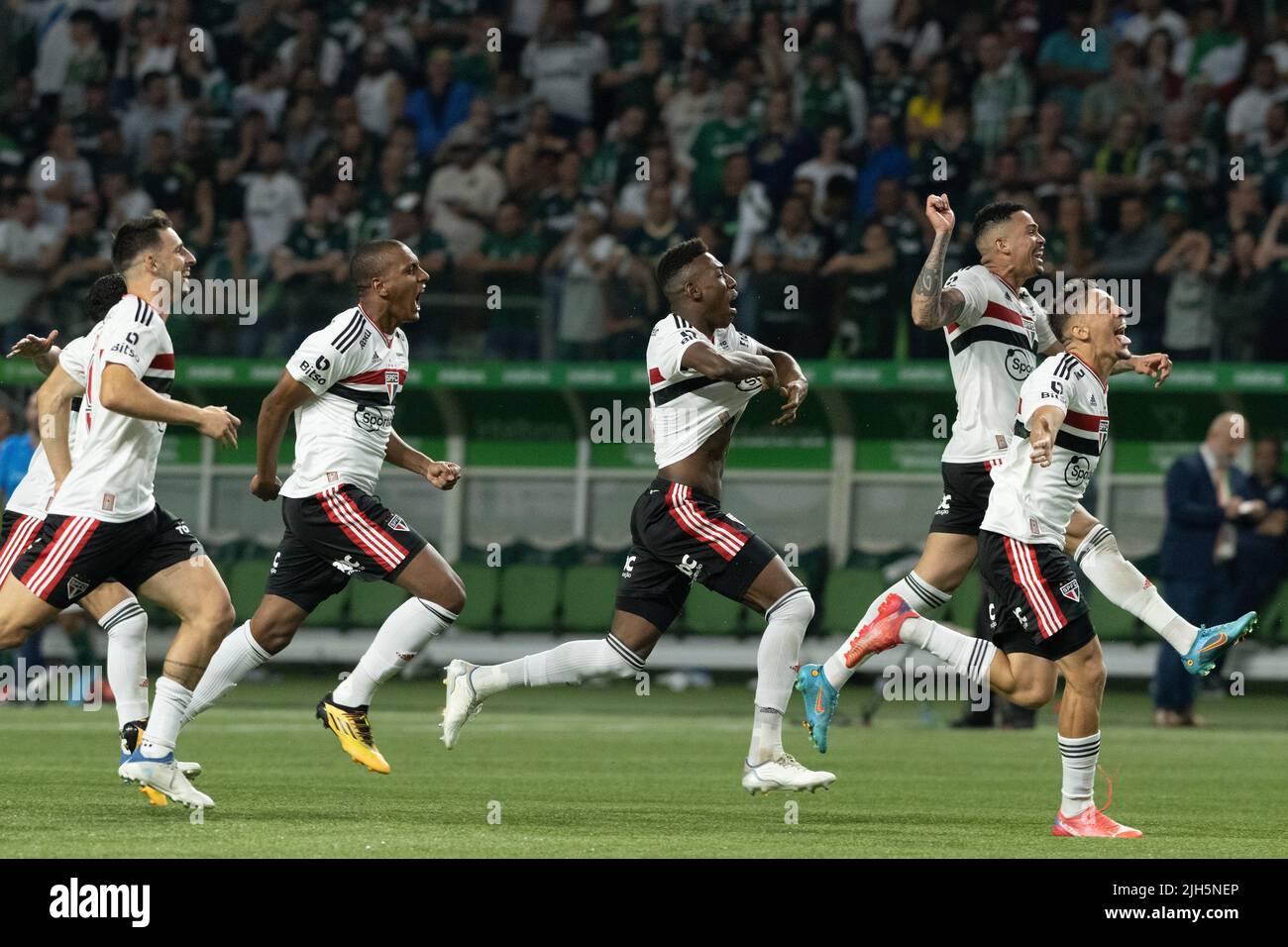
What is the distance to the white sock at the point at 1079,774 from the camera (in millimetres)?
8734

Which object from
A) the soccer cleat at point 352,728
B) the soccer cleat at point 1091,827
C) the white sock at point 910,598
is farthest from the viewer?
the white sock at point 910,598

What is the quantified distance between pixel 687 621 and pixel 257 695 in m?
4.35

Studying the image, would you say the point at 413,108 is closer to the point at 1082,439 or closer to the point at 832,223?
the point at 832,223

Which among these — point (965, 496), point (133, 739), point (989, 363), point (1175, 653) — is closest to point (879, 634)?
point (965, 496)

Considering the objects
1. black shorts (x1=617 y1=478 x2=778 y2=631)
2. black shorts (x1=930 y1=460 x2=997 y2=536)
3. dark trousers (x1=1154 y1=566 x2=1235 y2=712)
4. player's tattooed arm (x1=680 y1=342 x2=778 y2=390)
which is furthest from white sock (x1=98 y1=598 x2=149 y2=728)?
dark trousers (x1=1154 y1=566 x2=1235 y2=712)

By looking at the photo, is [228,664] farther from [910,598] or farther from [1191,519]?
[1191,519]

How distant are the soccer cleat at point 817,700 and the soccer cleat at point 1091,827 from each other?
1550 mm

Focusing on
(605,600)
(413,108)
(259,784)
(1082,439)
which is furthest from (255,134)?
(1082,439)

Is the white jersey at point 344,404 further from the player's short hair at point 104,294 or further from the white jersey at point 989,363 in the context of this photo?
the white jersey at point 989,363

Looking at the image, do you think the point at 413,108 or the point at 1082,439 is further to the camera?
the point at 413,108

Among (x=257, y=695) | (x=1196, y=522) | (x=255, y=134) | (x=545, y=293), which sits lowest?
(x=257, y=695)

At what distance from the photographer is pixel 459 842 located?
7996 mm

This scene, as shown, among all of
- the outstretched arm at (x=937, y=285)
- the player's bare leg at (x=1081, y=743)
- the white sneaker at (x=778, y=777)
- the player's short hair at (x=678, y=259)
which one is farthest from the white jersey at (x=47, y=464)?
the player's bare leg at (x=1081, y=743)

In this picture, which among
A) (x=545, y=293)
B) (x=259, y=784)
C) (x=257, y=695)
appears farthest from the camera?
(x=545, y=293)
